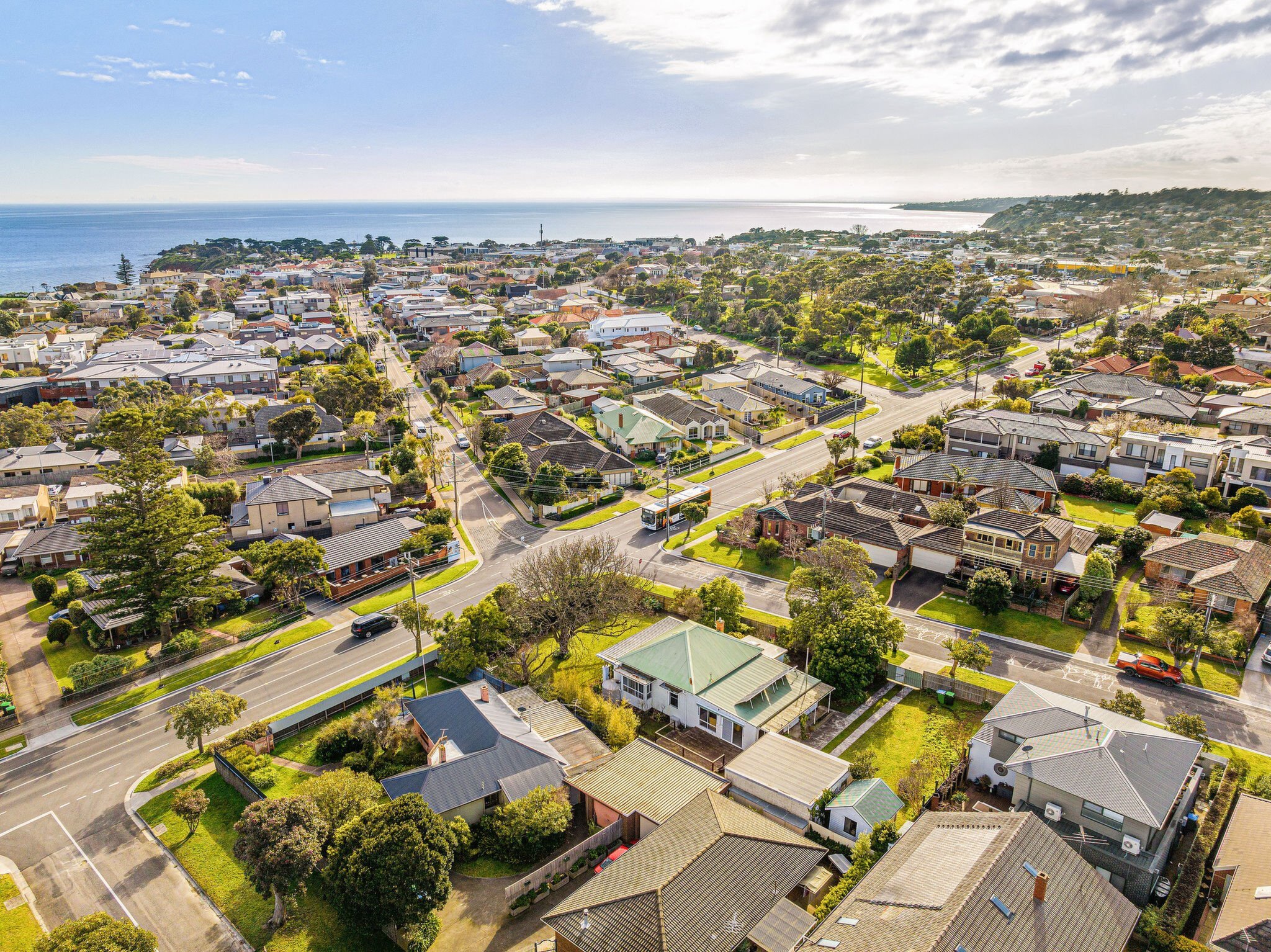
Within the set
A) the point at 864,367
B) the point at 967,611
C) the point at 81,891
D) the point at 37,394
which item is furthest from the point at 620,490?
the point at 37,394

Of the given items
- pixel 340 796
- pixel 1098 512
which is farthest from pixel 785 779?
pixel 1098 512

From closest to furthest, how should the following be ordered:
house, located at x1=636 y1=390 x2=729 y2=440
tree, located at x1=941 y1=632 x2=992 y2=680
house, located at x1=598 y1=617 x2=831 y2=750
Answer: house, located at x1=598 y1=617 x2=831 y2=750
tree, located at x1=941 y1=632 x2=992 y2=680
house, located at x1=636 y1=390 x2=729 y2=440

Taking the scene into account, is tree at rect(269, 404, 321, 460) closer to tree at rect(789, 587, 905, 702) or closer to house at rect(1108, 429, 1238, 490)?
tree at rect(789, 587, 905, 702)

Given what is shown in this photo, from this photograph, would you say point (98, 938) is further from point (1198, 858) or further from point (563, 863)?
point (1198, 858)

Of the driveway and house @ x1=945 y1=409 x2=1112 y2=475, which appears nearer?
the driveway

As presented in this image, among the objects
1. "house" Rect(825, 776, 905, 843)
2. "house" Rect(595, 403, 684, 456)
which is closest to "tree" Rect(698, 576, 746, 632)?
"house" Rect(825, 776, 905, 843)

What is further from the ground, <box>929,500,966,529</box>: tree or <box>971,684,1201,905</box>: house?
<box>929,500,966,529</box>: tree
